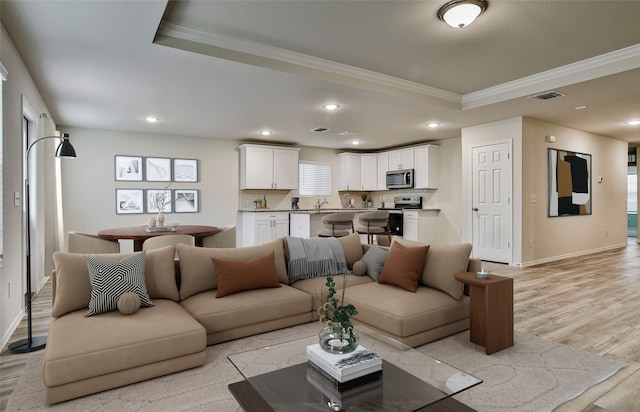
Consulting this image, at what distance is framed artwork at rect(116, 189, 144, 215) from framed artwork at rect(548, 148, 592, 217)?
7226 millimetres

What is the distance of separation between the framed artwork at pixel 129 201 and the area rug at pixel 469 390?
4509 millimetres

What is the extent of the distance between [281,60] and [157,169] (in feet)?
14.2

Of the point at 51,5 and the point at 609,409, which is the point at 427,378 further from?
the point at 51,5

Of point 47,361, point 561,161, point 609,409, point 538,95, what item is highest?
point 538,95

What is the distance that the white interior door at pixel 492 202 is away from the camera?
6066 millimetres

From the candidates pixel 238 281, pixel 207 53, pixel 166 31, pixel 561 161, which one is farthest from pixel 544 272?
pixel 166 31

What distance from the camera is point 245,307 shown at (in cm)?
291

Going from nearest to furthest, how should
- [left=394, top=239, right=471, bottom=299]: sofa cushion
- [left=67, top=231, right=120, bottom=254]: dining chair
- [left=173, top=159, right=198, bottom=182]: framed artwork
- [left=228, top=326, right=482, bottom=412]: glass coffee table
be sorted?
1. [left=228, top=326, right=482, bottom=412]: glass coffee table
2. [left=394, top=239, right=471, bottom=299]: sofa cushion
3. [left=67, top=231, right=120, bottom=254]: dining chair
4. [left=173, top=159, right=198, bottom=182]: framed artwork

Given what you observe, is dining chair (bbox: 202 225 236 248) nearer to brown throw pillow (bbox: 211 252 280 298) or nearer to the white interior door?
brown throw pillow (bbox: 211 252 280 298)

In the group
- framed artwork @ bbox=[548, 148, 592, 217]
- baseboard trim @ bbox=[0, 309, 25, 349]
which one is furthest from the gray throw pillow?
framed artwork @ bbox=[548, 148, 592, 217]

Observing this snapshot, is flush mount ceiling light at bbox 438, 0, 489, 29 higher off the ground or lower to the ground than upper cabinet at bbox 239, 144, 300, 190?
higher

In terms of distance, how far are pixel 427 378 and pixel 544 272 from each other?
188 inches

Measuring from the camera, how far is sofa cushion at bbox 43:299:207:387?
203cm

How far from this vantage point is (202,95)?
15.4 feet
